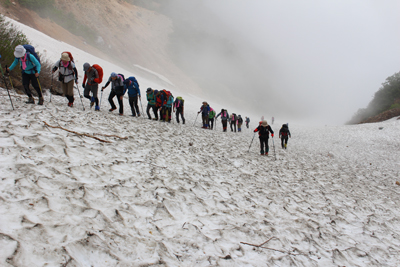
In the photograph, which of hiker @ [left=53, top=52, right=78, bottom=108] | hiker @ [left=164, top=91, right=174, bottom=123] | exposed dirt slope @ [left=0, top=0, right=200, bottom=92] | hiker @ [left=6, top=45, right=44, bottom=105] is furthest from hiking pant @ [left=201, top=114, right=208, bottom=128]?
exposed dirt slope @ [left=0, top=0, right=200, bottom=92]

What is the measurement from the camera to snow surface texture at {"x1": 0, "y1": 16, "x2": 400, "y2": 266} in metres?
2.53

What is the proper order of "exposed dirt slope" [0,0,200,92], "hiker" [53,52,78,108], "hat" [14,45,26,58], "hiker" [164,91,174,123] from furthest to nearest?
"exposed dirt slope" [0,0,200,92]
"hiker" [164,91,174,123]
"hiker" [53,52,78,108]
"hat" [14,45,26,58]

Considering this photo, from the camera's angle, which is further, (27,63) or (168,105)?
(168,105)

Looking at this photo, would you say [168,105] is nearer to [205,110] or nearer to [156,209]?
[205,110]

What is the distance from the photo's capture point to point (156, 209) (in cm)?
366

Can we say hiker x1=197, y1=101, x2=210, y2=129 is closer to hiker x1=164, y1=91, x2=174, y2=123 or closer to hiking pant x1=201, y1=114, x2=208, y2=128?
hiking pant x1=201, y1=114, x2=208, y2=128

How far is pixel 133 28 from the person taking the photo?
66.2m

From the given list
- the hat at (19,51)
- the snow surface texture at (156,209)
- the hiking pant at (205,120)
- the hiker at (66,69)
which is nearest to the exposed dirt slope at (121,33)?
the hiker at (66,69)

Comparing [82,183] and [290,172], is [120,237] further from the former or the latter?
[290,172]

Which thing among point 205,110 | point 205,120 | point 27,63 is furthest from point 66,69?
point 205,120

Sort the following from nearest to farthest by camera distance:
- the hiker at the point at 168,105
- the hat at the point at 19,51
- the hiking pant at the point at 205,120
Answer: the hat at the point at 19,51, the hiker at the point at 168,105, the hiking pant at the point at 205,120

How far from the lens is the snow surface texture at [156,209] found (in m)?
2.53

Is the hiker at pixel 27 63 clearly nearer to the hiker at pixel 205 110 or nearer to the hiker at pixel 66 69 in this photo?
the hiker at pixel 66 69

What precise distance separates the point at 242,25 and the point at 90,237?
435 ft
